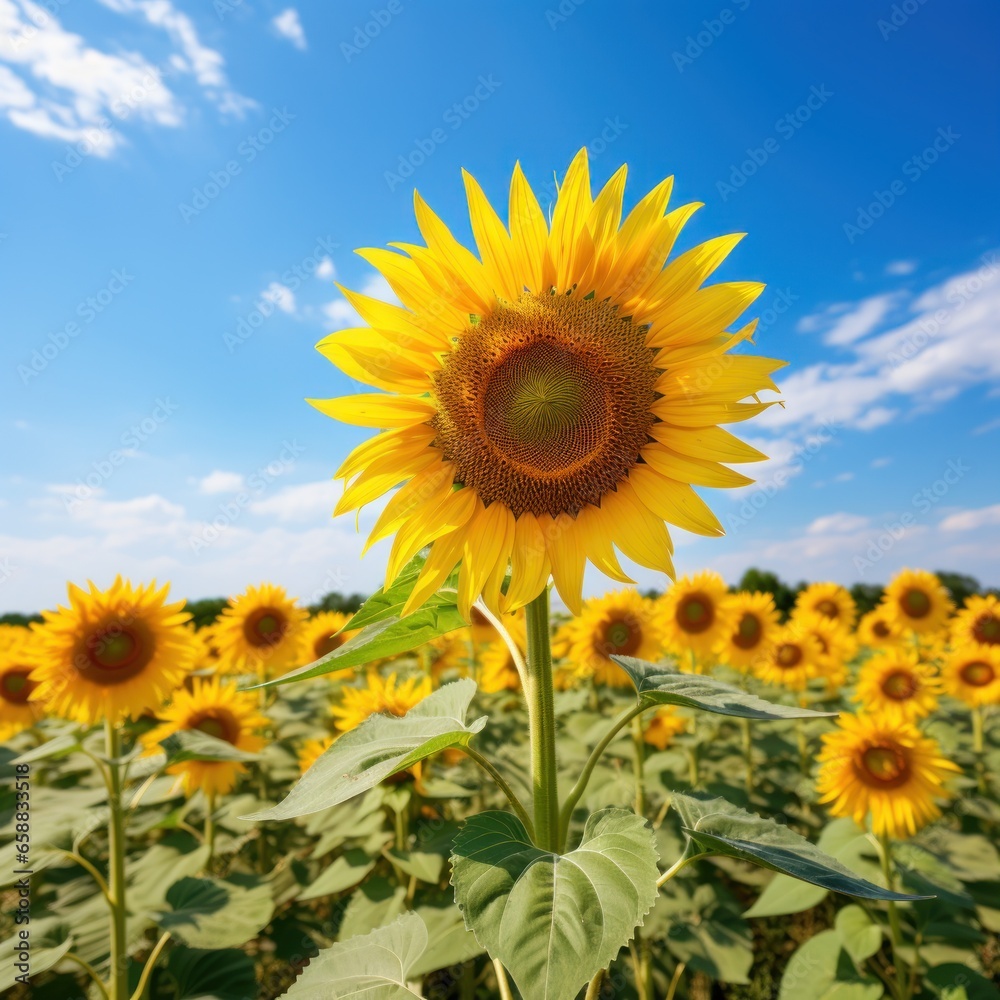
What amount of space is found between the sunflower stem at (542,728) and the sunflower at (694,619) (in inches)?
203

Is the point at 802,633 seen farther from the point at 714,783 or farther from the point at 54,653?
the point at 54,653

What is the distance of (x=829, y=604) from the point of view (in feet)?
30.7

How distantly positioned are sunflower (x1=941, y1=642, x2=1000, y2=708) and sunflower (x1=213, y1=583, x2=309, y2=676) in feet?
21.3

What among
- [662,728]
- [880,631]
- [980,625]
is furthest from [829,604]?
[662,728]

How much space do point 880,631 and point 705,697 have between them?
9.08m

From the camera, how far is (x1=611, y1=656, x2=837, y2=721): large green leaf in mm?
1613

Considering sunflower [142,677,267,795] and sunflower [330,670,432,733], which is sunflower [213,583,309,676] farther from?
sunflower [330,670,432,733]

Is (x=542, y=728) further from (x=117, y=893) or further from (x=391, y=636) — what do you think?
(x=117, y=893)

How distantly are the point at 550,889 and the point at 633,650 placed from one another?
504 centimetres

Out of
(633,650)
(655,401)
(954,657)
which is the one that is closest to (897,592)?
(954,657)

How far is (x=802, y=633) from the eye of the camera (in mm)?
7520

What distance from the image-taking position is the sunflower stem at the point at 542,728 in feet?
5.70

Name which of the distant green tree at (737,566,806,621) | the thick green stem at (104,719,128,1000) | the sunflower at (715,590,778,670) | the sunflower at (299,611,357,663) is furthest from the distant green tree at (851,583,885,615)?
the thick green stem at (104,719,128,1000)

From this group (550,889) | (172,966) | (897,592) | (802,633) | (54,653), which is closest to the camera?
(550,889)
